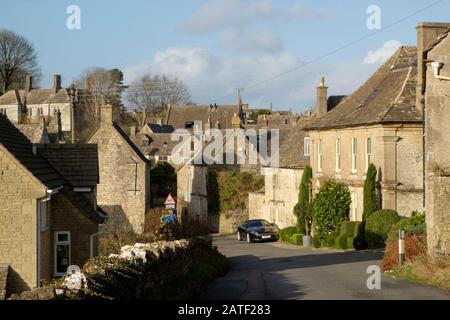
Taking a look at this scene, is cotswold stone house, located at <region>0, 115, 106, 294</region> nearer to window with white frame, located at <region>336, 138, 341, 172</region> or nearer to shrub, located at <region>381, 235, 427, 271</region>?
shrub, located at <region>381, 235, 427, 271</region>

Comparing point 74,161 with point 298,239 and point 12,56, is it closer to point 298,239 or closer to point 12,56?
point 298,239

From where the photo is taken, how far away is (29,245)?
21703mm

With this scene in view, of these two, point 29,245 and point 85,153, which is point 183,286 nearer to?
point 29,245

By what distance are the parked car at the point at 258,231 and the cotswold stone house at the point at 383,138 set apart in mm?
5820

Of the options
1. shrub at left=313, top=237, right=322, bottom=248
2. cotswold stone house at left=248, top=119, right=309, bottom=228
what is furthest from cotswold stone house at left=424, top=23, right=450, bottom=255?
cotswold stone house at left=248, top=119, right=309, bottom=228

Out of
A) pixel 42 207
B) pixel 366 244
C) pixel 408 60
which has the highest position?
pixel 408 60

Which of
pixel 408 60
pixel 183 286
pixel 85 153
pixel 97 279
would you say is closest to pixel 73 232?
pixel 85 153

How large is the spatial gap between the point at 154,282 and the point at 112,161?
3868cm

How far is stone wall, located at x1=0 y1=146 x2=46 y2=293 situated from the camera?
21.5m

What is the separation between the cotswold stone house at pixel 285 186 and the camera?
53.8 m

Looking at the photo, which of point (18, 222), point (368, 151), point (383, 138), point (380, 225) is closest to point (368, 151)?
point (368, 151)

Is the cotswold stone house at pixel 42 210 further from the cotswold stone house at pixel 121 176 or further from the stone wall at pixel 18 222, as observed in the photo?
the cotswold stone house at pixel 121 176

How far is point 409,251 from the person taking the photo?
84.4 ft

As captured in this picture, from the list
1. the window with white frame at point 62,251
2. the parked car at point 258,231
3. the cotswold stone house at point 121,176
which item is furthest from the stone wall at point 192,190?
the window with white frame at point 62,251
